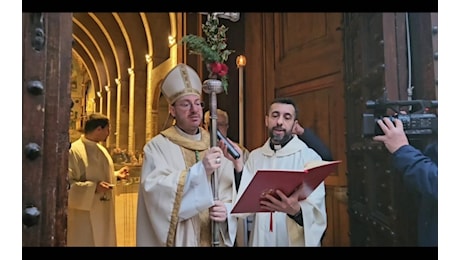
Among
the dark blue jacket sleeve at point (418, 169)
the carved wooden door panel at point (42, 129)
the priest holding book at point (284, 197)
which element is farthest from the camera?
the priest holding book at point (284, 197)

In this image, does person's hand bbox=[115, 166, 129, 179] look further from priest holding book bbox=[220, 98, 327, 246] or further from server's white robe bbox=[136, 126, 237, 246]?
priest holding book bbox=[220, 98, 327, 246]

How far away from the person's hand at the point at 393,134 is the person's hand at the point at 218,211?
0.50 metres

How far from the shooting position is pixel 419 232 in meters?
1.19

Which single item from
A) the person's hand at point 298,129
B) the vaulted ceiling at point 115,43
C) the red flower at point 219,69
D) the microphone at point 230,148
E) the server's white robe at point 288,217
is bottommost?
the server's white robe at point 288,217

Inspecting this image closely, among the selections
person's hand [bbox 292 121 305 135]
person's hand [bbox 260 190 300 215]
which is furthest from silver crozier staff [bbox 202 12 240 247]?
person's hand [bbox 292 121 305 135]

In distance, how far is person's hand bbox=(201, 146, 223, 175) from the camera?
1.23 meters

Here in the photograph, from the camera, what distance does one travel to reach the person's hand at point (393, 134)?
45.5 inches

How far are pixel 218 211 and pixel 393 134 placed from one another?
0.55 m

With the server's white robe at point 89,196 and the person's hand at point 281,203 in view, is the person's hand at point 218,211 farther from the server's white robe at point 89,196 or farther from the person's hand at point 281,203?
the server's white robe at point 89,196

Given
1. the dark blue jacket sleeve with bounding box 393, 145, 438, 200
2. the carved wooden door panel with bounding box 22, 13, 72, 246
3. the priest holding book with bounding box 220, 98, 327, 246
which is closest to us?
the carved wooden door panel with bounding box 22, 13, 72, 246

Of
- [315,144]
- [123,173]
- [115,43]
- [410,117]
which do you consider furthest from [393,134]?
[115,43]

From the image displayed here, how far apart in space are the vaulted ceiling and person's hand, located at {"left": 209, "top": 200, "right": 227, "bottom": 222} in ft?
1.60

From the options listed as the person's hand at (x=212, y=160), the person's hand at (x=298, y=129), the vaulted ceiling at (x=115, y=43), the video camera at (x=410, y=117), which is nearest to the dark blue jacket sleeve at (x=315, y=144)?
the person's hand at (x=298, y=129)
